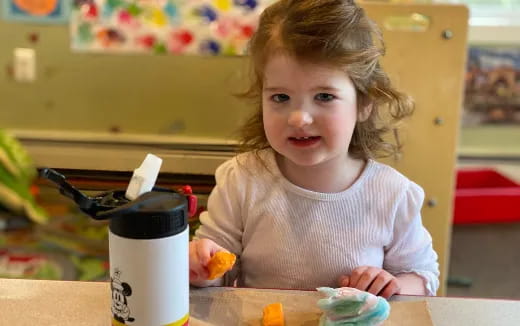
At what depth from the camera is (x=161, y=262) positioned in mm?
539

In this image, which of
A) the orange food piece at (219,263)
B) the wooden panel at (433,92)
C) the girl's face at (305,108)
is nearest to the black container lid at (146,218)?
the orange food piece at (219,263)

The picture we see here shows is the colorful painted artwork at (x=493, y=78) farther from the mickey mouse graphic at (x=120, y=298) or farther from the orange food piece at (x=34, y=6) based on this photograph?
the mickey mouse graphic at (x=120, y=298)

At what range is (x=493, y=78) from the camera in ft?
7.45

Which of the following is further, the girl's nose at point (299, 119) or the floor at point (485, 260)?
the floor at point (485, 260)

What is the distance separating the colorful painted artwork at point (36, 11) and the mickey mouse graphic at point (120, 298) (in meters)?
1.74

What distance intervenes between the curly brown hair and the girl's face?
2 cm

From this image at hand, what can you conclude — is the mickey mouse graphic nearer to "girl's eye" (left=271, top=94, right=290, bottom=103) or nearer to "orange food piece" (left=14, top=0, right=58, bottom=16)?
"girl's eye" (left=271, top=94, right=290, bottom=103)

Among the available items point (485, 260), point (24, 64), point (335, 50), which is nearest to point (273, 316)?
point (335, 50)

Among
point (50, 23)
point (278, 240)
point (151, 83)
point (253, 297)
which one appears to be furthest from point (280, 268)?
point (50, 23)

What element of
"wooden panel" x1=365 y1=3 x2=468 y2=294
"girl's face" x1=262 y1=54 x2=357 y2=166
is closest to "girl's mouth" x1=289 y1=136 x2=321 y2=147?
"girl's face" x1=262 y1=54 x2=357 y2=166

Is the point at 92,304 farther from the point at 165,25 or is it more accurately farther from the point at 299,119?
the point at 165,25

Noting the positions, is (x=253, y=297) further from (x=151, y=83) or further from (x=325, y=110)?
(x=151, y=83)

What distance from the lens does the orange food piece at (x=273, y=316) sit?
0.65m

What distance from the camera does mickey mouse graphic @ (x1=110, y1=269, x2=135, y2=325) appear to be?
0.55m
